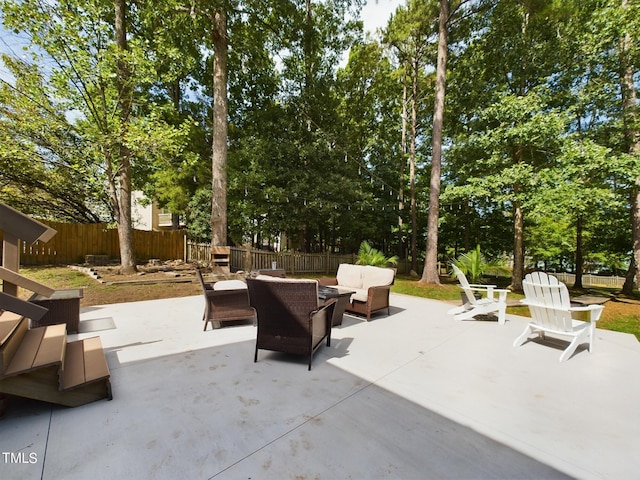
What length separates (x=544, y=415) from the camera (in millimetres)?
2213

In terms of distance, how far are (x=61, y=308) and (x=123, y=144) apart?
19.1ft

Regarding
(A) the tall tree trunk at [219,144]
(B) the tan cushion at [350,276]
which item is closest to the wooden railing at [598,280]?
(B) the tan cushion at [350,276]

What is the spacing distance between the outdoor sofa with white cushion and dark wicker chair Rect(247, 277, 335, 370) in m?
1.94

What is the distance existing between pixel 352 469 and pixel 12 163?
15.5 m

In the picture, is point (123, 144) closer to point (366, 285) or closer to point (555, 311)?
point (366, 285)

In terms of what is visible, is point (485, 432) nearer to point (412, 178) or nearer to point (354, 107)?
point (412, 178)

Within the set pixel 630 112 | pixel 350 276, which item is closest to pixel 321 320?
pixel 350 276

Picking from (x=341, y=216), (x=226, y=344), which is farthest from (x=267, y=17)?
(x=226, y=344)

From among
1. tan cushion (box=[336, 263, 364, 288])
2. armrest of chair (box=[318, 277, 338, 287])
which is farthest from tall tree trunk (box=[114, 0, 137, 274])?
tan cushion (box=[336, 263, 364, 288])

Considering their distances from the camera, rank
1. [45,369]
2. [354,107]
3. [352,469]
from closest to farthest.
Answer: [352,469], [45,369], [354,107]

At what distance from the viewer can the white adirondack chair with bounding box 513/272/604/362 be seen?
3.41 m

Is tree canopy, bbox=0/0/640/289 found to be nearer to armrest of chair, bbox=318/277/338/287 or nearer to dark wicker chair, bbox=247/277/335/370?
armrest of chair, bbox=318/277/338/287

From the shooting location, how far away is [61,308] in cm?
375

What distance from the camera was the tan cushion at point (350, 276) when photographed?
571cm
